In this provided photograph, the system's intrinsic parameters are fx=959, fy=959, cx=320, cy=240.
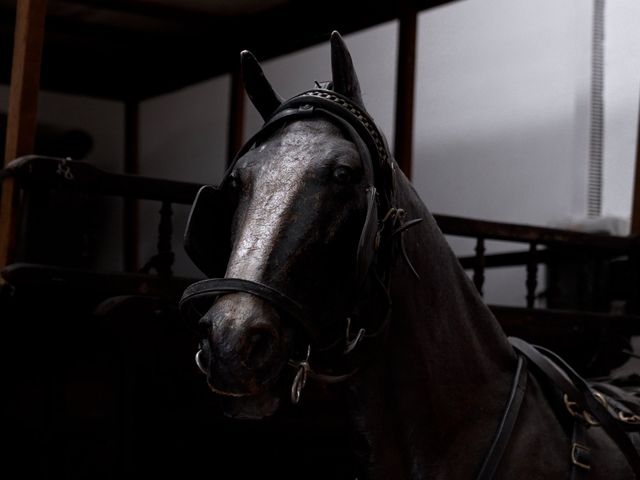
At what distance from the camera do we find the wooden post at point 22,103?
3271 millimetres

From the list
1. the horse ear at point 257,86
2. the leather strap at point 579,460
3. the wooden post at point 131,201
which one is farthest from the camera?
the wooden post at point 131,201

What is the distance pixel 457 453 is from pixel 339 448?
213cm

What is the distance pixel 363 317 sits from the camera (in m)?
1.79

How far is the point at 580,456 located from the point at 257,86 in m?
1.02

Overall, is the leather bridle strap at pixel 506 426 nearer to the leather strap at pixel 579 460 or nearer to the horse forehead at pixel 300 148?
the leather strap at pixel 579 460

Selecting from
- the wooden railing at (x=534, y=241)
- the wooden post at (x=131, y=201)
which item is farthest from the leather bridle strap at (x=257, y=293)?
the wooden post at (x=131, y=201)

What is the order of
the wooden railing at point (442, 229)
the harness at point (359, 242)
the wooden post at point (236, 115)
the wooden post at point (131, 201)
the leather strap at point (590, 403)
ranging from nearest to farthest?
the harness at point (359, 242), the leather strap at point (590, 403), the wooden railing at point (442, 229), the wooden post at point (236, 115), the wooden post at point (131, 201)

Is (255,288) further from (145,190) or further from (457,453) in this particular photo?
(145,190)

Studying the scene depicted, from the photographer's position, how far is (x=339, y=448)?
3.98 meters

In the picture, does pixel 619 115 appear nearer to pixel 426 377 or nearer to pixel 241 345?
pixel 426 377

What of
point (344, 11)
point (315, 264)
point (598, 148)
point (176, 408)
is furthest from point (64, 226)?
point (315, 264)

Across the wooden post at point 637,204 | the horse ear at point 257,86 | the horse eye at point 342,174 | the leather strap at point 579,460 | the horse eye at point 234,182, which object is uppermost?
the wooden post at point 637,204

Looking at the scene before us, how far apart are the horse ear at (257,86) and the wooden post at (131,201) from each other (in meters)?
4.45

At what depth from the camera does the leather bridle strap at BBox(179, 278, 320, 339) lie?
156 centimetres
